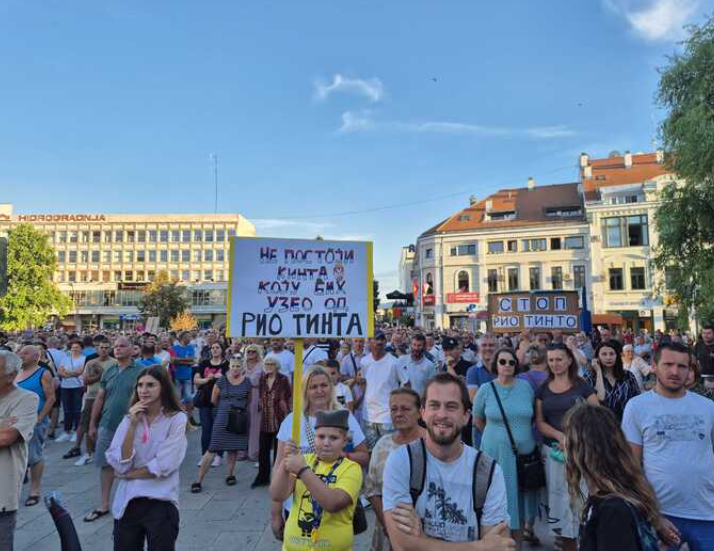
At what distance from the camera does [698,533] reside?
2.87m

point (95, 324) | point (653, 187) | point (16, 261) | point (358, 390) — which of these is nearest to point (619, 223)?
point (653, 187)

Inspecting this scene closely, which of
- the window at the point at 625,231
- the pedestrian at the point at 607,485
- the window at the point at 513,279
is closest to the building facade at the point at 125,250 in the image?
the window at the point at 513,279

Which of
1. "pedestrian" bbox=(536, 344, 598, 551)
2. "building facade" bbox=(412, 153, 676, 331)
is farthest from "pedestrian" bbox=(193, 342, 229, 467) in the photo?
"building facade" bbox=(412, 153, 676, 331)

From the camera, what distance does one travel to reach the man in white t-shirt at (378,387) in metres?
6.37

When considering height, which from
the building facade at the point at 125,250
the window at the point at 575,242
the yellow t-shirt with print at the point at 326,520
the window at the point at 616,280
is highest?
the building facade at the point at 125,250

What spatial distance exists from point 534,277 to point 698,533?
4529cm

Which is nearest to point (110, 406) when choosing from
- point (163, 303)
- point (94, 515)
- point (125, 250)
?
point (94, 515)

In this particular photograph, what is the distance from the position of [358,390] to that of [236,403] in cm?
184

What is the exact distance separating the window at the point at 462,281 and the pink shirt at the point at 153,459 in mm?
45700

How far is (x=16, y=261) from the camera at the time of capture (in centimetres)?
4525

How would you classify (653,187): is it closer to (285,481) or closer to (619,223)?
(619,223)

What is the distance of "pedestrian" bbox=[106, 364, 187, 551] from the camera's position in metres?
3.13

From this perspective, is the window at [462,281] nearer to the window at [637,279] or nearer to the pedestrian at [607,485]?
the window at [637,279]

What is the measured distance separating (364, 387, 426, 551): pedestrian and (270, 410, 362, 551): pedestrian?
0.40 m
